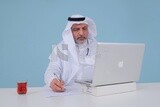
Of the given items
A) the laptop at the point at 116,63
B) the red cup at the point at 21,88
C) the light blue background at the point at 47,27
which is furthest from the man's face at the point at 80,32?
the light blue background at the point at 47,27

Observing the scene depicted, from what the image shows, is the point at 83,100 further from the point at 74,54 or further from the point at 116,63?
the point at 74,54

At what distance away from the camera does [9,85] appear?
375 cm

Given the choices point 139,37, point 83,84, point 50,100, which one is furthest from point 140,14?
point 50,100

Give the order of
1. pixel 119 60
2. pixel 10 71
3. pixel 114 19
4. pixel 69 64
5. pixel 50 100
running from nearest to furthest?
pixel 50 100
pixel 119 60
pixel 69 64
pixel 10 71
pixel 114 19

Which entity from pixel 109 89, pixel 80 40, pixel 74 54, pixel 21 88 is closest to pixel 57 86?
pixel 21 88

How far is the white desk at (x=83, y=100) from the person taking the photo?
1.66 meters

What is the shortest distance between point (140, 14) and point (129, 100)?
254 centimetres

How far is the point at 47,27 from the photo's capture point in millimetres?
3795

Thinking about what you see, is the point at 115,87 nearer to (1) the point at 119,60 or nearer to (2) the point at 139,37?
(1) the point at 119,60

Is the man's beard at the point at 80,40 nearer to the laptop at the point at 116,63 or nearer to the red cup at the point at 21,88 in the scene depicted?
the laptop at the point at 116,63

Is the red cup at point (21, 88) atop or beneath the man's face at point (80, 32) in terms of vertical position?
beneath

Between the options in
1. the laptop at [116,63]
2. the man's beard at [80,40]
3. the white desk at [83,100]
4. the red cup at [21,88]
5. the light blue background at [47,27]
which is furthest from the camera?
the light blue background at [47,27]

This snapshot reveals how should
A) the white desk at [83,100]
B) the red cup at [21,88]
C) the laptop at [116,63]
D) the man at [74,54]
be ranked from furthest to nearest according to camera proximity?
the man at [74,54]
the red cup at [21,88]
the laptop at [116,63]
the white desk at [83,100]

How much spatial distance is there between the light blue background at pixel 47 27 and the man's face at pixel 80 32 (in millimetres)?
1077
